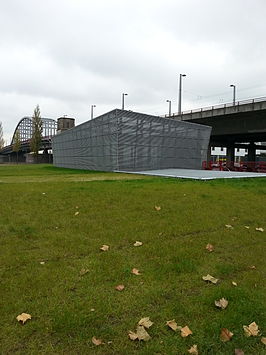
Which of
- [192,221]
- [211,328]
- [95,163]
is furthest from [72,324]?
[95,163]

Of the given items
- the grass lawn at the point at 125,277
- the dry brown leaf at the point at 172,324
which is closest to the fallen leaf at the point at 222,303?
the grass lawn at the point at 125,277

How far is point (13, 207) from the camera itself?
7453 mm

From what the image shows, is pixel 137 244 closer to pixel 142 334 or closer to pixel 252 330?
pixel 142 334

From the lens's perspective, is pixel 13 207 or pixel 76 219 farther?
pixel 13 207

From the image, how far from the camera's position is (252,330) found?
2.83 metres

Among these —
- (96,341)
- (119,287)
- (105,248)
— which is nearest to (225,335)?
(96,341)

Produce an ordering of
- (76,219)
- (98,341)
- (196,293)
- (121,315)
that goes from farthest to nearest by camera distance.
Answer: (76,219) < (196,293) < (121,315) < (98,341)

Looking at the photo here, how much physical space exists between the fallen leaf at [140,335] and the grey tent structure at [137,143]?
25.3 meters

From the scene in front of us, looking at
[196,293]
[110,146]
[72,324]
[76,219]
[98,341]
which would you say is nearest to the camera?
[98,341]

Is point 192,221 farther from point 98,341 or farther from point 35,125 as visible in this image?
point 35,125

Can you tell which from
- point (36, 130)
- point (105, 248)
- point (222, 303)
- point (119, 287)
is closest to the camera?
point (222, 303)

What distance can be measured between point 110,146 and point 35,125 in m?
42.2

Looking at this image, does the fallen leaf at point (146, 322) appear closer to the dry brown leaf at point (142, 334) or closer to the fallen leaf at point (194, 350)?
the dry brown leaf at point (142, 334)

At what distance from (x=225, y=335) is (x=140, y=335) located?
741mm
